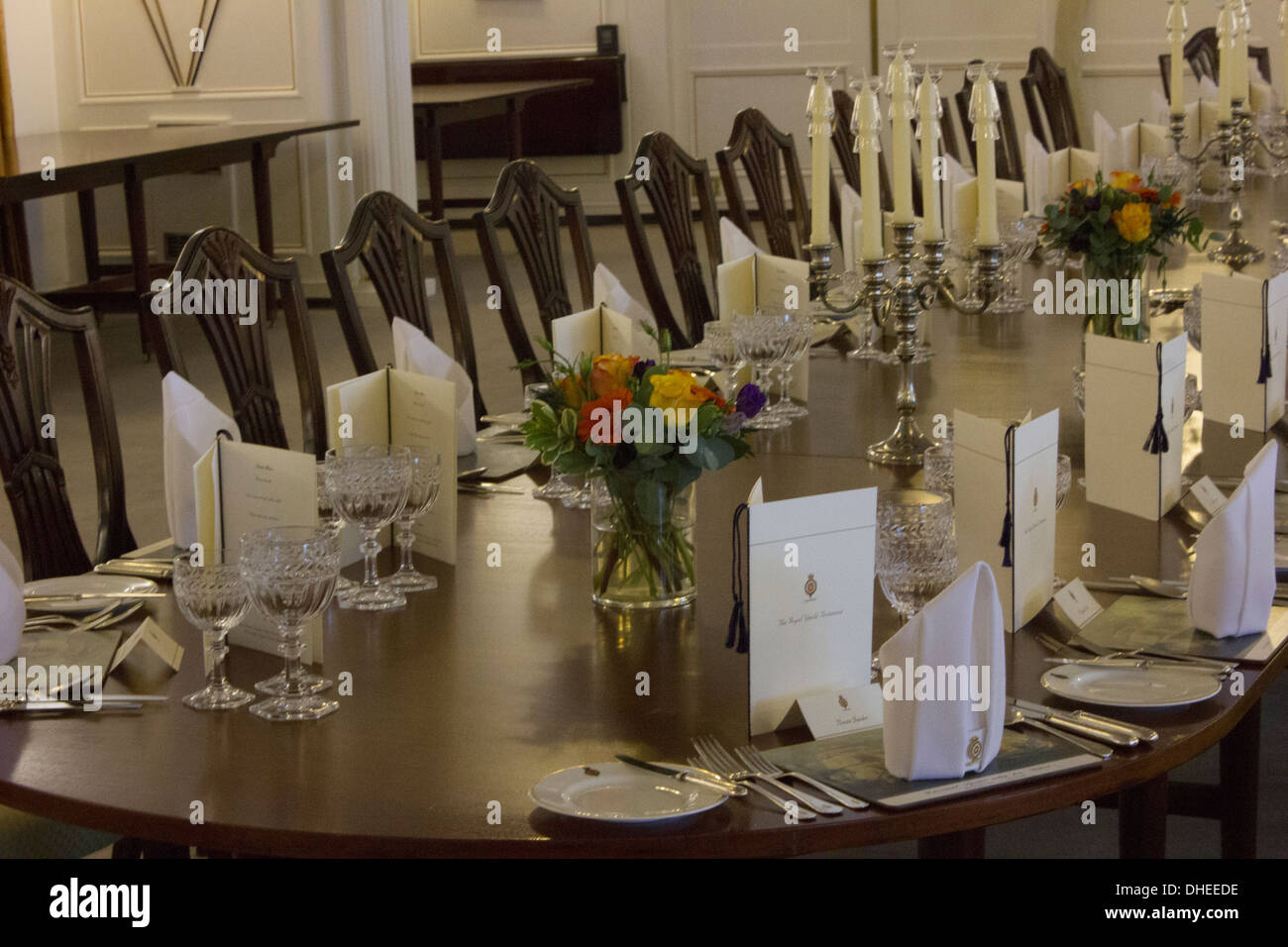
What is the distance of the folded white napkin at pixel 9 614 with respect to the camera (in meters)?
1.66

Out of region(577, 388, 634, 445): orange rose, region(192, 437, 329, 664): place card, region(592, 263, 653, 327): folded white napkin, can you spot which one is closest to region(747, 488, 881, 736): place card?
region(577, 388, 634, 445): orange rose

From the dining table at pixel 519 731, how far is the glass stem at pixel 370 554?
0.19 feet

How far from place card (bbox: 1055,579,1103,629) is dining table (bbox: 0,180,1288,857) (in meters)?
0.03

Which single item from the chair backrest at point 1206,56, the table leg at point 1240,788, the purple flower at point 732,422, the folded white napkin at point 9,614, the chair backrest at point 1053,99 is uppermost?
the chair backrest at point 1206,56

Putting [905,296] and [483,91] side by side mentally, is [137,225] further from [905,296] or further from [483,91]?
[905,296]

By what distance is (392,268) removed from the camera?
3.15 metres

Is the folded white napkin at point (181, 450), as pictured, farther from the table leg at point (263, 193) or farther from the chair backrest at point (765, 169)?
the table leg at point (263, 193)

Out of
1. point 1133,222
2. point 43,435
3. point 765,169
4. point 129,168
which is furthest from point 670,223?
point 129,168

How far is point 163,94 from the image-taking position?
8102mm

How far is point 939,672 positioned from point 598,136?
31.3 ft

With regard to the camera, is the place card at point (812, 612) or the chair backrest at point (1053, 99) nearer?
the place card at point (812, 612)

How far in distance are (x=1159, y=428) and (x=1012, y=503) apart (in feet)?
1.53

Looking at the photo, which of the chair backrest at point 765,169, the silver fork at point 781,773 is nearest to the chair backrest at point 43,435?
the silver fork at point 781,773
